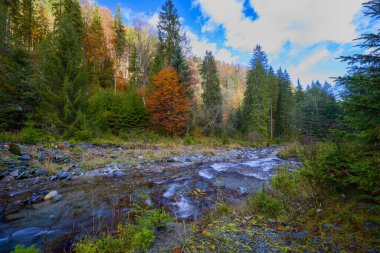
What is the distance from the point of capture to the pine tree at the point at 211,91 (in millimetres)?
24438

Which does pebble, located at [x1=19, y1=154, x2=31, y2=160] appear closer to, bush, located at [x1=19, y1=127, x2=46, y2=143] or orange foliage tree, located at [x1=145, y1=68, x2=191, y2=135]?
bush, located at [x1=19, y1=127, x2=46, y2=143]

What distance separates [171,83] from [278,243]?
17.3 m

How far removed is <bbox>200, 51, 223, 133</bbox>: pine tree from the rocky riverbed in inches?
641

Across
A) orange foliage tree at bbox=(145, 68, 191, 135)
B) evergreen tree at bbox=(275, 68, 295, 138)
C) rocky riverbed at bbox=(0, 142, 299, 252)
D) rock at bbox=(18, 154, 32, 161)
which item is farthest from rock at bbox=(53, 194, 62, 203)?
evergreen tree at bbox=(275, 68, 295, 138)

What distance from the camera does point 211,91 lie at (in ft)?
84.0

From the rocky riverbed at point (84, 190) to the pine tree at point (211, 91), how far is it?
53.4ft

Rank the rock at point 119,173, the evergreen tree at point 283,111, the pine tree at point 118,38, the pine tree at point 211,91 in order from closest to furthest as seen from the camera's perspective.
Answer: the rock at point 119,173 → the pine tree at point 211,91 → the pine tree at point 118,38 → the evergreen tree at point 283,111

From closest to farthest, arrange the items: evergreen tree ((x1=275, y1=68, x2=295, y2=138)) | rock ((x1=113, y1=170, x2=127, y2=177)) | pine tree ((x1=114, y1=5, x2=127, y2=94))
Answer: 1. rock ((x1=113, y1=170, x2=127, y2=177))
2. pine tree ((x1=114, y1=5, x2=127, y2=94))
3. evergreen tree ((x1=275, y1=68, x2=295, y2=138))

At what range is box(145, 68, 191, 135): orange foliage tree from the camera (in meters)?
17.9

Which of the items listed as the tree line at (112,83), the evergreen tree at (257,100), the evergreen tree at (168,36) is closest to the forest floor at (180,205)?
the tree line at (112,83)

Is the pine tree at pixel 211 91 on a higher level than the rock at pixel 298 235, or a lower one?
higher

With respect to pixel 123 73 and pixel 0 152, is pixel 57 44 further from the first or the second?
pixel 123 73

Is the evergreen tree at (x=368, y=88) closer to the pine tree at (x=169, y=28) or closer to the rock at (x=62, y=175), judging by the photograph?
the rock at (x=62, y=175)

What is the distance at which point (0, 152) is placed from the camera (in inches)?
288
